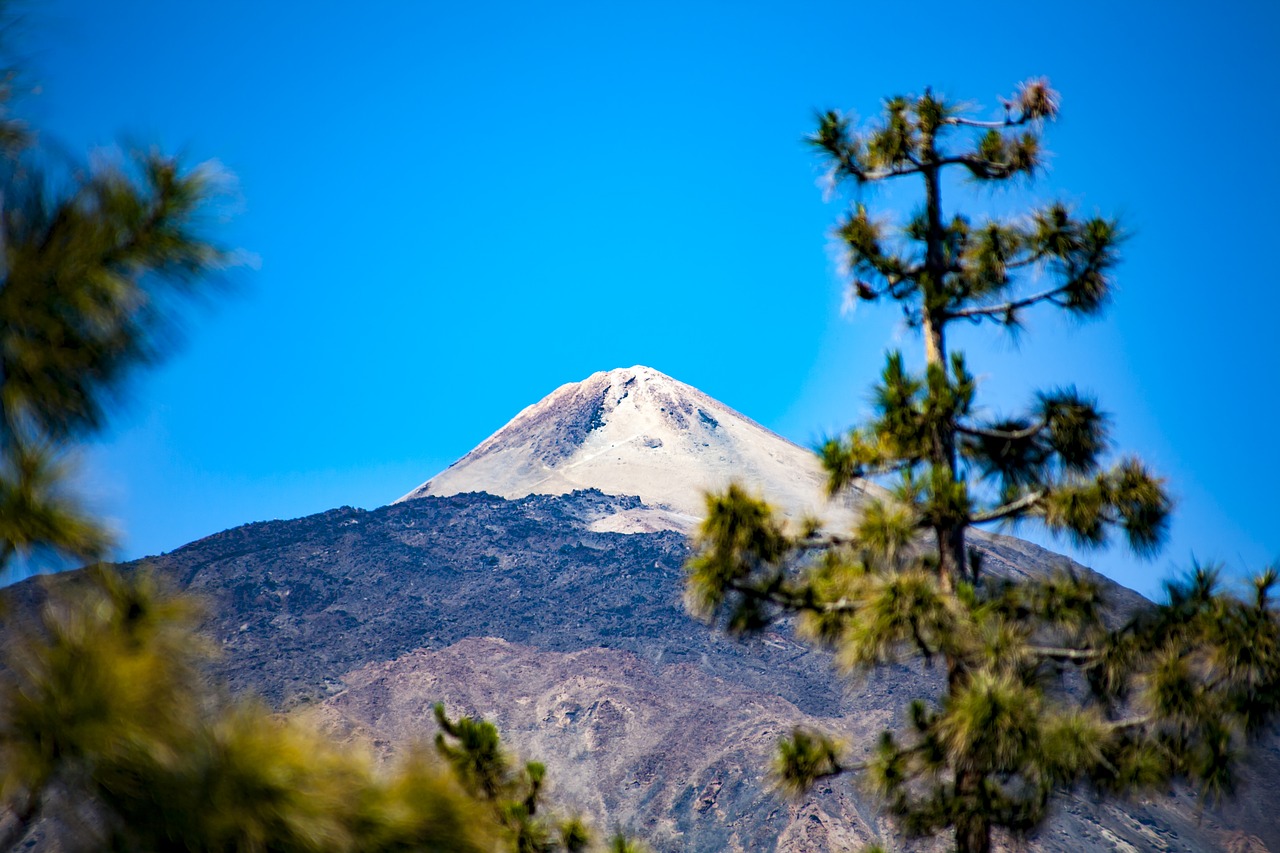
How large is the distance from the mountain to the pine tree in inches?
999

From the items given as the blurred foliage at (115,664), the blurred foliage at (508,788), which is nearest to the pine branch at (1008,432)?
the blurred foliage at (508,788)

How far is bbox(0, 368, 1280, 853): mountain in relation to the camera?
4169 cm

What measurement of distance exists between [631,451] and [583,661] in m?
44.0

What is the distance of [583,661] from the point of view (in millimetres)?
56312

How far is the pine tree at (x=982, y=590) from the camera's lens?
4.13 m

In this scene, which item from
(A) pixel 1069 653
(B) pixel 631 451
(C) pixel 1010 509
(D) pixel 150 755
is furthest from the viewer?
(B) pixel 631 451

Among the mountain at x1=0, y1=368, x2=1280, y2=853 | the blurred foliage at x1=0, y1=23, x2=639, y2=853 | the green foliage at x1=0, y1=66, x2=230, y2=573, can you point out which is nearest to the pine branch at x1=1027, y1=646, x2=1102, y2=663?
the blurred foliage at x1=0, y1=23, x2=639, y2=853

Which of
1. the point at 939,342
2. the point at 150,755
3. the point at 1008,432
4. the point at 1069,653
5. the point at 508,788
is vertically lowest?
the point at 508,788

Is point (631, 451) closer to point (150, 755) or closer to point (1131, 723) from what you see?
point (1131, 723)

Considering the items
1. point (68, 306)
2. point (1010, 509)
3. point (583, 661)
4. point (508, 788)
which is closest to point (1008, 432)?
point (1010, 509)

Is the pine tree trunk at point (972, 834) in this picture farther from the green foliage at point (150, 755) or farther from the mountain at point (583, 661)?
the mountain at point (583, 661)

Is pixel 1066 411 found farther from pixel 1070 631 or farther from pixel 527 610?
pixel 527 610

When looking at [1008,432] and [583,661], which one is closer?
[1008,432]

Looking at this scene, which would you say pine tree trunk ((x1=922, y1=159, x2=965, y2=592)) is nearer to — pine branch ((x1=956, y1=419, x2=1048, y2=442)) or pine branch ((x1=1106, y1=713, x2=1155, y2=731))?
pine branch ((x1=956, y1=419, x2=1048, y2=442))
